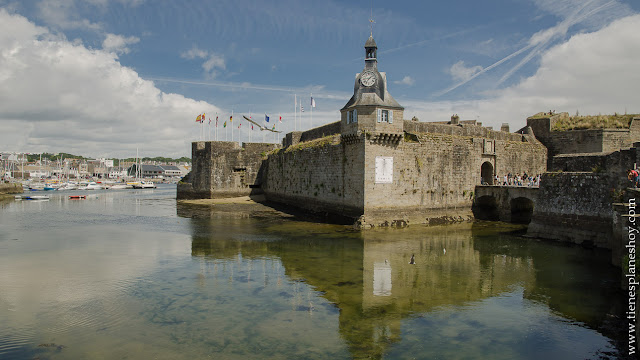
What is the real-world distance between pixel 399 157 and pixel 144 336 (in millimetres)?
19048

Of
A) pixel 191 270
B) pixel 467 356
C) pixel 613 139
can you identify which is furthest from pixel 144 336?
pixel 613 139

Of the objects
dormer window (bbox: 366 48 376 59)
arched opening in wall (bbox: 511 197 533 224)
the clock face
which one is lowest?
arched opening in wall (bbox: 511 197 533 224)

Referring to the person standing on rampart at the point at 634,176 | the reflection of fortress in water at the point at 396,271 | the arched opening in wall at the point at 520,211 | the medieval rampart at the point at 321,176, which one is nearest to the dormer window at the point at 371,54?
the medieval rampart at the point at 321,176

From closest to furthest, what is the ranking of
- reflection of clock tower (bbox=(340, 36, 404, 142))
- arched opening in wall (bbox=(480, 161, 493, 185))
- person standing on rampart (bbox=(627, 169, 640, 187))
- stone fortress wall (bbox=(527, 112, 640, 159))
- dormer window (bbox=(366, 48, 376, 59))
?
1. person standing on rampart (bbox=(627, 169, 640, 187))
2. reflection of clock tower (bbox=(340, 36, 404, 142))
3. dormer window (bbox=(366, 48, 376, 59))
4. stone fortress wall (bbox=(527, 112, 640, 159))
5. arched opening in wall (bbox=(480, 161, 493, 185))

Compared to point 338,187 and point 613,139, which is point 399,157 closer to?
point 338,187

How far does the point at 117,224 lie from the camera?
88.5ft

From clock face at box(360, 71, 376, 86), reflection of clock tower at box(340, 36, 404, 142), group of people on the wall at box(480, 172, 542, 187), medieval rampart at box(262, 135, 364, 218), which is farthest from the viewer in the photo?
group of people on the wall at box(480, 172, 542, 187)

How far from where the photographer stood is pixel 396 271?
1486 cm

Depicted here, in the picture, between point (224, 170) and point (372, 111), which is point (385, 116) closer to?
point (372, 111)

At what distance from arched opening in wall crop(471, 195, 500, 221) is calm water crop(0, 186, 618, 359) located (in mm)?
7159

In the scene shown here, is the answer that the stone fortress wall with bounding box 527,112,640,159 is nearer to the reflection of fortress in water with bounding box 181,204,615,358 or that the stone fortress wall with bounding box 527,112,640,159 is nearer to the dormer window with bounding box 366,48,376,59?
the reflection of fortress in water with bounding box 181,204,615,358

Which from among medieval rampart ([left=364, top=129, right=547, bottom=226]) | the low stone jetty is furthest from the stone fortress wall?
the low stone jetty

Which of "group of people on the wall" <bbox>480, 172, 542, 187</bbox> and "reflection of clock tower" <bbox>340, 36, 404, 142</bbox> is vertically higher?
"reflection of clock tower" <bbox>340, 36, 404, 142</bbox>

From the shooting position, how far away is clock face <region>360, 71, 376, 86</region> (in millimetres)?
25172
